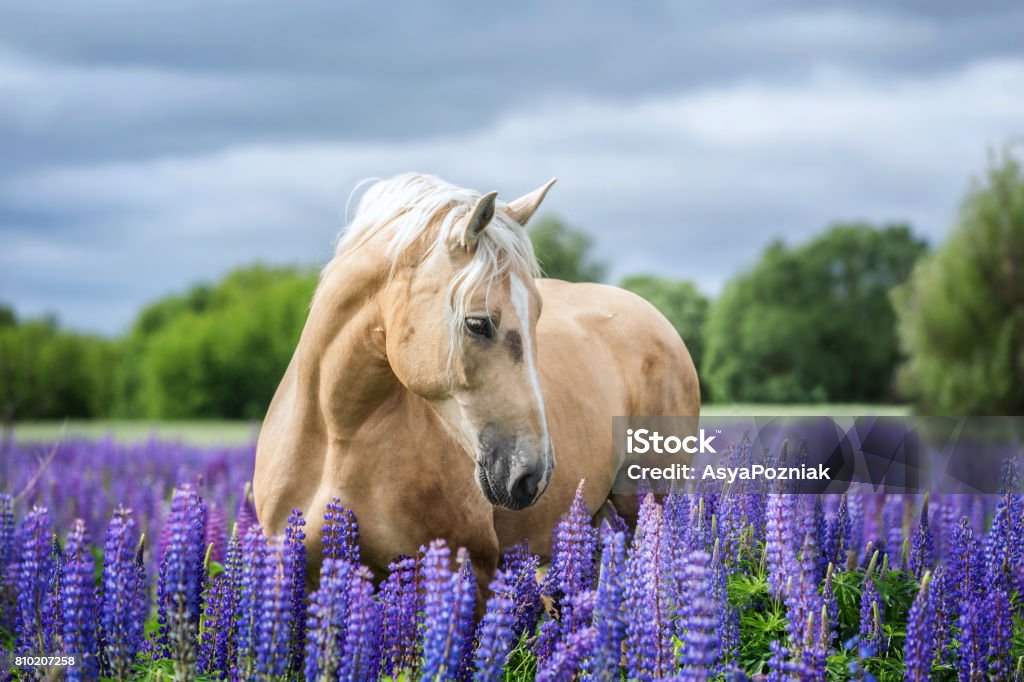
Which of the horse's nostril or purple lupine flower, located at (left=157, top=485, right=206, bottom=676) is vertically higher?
the horse's nostril

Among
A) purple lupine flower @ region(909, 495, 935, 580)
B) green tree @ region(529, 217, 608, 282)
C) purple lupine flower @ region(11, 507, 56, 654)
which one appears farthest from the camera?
green tree @ region(529, 217, 608, 282)

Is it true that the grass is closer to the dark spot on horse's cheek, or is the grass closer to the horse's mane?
the horse's mane

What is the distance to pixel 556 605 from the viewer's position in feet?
16.9

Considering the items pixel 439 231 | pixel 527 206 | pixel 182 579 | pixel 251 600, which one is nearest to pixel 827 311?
pixel 527 206

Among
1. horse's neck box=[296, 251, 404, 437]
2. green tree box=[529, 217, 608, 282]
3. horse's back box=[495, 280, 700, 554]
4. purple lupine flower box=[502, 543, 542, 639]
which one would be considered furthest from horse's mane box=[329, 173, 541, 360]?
green tree box=[529, 217, 608, 282]

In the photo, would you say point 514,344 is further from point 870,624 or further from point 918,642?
point 870,624

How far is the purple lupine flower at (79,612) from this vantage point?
3.22 m

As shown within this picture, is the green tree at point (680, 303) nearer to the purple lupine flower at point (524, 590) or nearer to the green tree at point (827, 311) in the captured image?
the purple lupine flower at point (524, 590)

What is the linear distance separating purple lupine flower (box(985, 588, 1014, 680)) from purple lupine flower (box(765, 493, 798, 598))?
3.07 feet

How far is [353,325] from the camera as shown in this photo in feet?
13.4

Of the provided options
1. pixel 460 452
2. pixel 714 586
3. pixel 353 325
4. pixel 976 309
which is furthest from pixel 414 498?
pixel 976 309

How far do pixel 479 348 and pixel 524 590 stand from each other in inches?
45.3

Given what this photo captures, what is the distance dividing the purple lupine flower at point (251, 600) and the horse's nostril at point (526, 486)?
36.9 inches

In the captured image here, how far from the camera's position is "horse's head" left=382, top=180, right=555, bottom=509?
11.9ft
